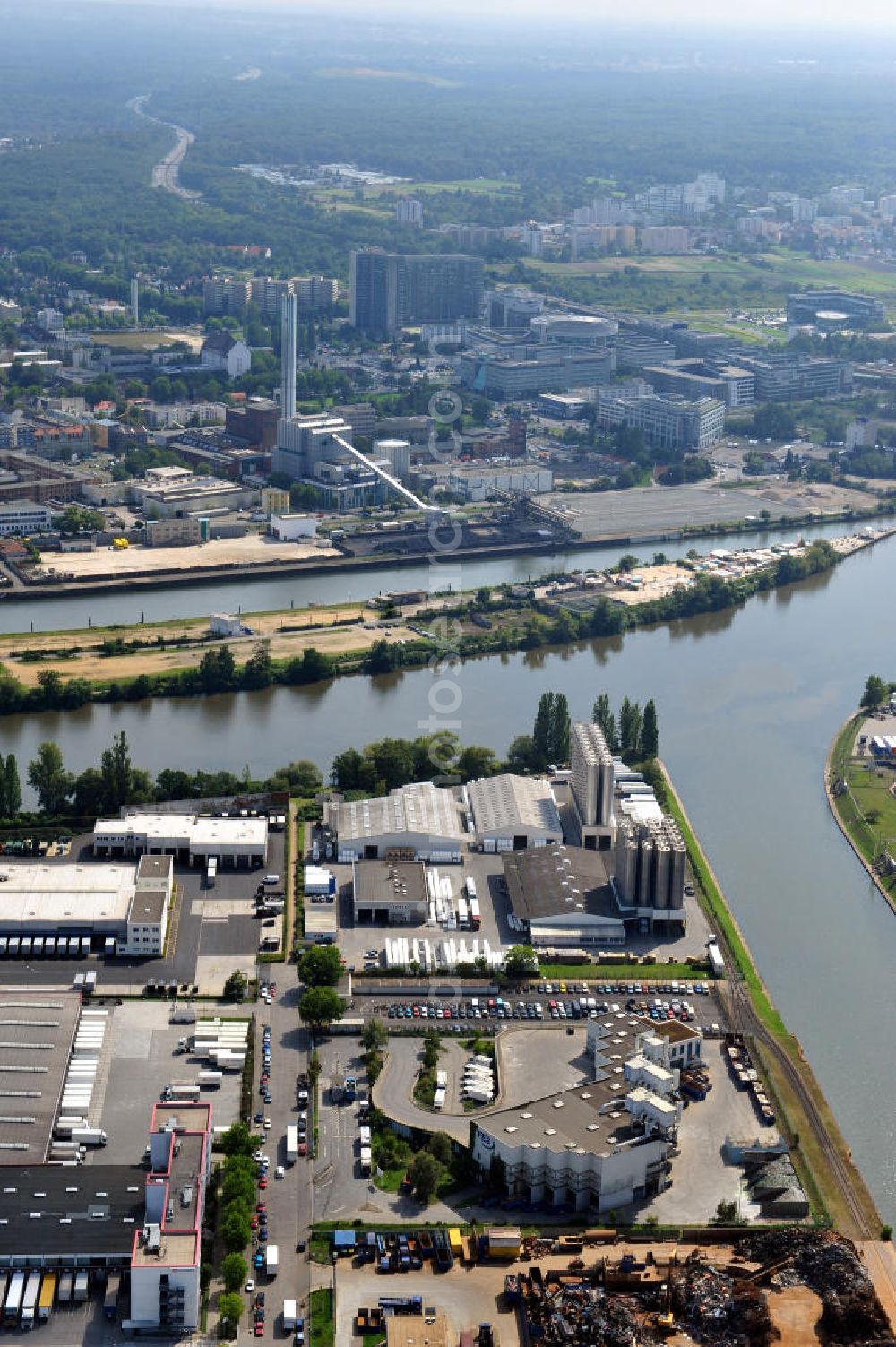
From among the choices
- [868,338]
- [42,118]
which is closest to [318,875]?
[868,338]

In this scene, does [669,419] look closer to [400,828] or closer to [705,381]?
[705,381]

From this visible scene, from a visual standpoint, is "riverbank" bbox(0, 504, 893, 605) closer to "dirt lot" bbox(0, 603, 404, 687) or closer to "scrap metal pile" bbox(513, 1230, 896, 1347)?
"dirt lot" bbox(0, 603, 404, 687)

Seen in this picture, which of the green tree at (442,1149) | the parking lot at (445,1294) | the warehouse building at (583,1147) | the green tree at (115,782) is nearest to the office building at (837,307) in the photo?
the green tree at (115,782)

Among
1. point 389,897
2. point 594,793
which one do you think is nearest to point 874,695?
point 594,793

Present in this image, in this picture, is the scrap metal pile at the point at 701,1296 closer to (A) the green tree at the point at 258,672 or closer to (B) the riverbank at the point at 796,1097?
(B) the riverbank at the point at 796,1097

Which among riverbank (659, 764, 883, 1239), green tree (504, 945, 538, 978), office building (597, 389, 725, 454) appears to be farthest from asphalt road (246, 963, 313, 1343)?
office building (597, 389, 725, 454)

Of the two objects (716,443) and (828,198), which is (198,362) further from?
(828,198)
